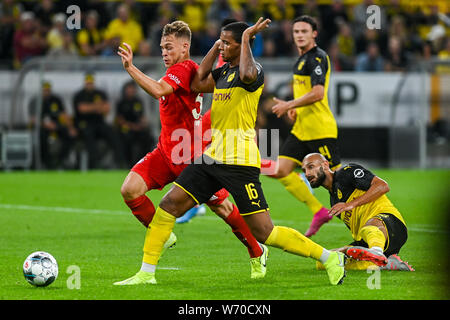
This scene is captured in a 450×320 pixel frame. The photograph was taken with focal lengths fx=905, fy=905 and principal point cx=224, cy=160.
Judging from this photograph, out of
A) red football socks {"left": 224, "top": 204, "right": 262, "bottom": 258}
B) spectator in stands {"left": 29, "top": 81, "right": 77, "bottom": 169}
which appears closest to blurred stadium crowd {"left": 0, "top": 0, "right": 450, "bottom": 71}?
spectator in stands {"left": 29, "top": 81, "right": 77, "bottom": 169}

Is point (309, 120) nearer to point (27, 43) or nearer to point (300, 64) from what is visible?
point (300, 64)

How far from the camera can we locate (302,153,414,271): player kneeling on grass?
8039 millimetres

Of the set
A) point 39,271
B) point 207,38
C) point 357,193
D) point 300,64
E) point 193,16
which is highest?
point 193,16

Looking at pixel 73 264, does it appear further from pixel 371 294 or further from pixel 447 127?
pixel 447 127

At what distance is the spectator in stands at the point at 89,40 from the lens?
21125 mm

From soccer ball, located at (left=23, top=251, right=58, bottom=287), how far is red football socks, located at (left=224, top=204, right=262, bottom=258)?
1.79 meters

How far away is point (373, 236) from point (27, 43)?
14.8 metres

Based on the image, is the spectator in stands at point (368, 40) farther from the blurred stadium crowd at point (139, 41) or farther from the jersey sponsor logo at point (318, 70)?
the jersey sponsor logo at point (318, 70)

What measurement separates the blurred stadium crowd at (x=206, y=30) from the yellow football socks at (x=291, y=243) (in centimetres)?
1401

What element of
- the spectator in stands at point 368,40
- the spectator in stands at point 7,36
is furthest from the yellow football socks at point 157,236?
the spectator in stands at point 368,40

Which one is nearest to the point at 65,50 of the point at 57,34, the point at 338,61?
the point at 57,34

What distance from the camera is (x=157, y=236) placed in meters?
7.29

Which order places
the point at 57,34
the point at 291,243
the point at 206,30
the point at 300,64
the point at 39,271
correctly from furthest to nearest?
1. the point at 206,30
2. the point at 57,34
3. the point at 300,64
4. the point at 291,243
5. the point at 39,271

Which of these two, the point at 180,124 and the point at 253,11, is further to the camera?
the point at 253,11
